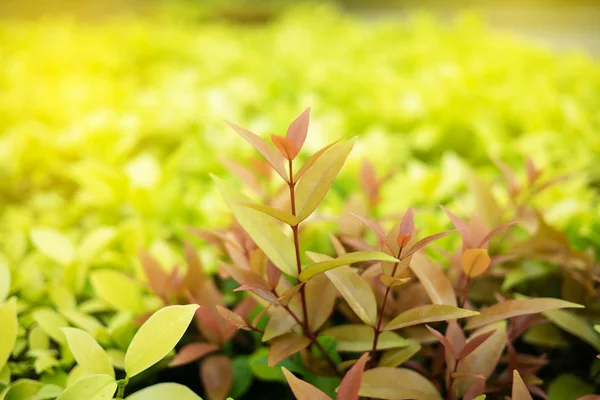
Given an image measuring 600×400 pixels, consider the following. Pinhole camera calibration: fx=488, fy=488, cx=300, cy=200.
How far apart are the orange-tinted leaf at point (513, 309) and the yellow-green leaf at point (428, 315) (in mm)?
85

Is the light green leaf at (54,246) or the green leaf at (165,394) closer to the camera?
the green leaf at (165,394)

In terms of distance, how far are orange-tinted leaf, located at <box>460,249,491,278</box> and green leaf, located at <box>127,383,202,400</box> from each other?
385 mm

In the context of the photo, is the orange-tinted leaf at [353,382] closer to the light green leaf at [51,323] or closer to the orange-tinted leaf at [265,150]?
the orange-tinted leaf at [265,150]

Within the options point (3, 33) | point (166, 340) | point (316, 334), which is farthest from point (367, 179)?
point (3, 33)

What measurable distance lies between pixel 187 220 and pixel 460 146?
92 cm

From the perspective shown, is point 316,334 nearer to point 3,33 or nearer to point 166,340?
point 166,340

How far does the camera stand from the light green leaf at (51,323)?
2.48 feet

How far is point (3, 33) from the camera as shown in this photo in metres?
2.69

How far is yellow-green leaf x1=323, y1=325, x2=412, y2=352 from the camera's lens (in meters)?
0.67

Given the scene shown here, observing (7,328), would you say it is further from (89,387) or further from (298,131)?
(298,131)

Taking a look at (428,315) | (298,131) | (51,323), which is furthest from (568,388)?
(51,323)

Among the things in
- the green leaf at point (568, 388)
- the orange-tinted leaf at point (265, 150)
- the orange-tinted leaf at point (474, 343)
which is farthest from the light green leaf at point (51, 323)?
the green leaf at point (568, 388)

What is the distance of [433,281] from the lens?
695mm

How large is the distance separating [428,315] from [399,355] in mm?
106
